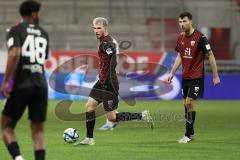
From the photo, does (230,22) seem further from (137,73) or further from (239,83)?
(137,73)

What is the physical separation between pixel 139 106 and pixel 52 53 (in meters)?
5.19

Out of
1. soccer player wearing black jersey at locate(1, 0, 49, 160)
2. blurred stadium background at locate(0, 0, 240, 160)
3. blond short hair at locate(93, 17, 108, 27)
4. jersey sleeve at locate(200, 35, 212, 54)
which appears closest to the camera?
soccer player wearing black jersey at locate(1, 0, 49, 160)

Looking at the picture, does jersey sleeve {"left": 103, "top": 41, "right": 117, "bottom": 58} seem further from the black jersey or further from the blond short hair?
the black jersey

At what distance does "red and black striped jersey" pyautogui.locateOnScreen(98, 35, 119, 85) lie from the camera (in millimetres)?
12250

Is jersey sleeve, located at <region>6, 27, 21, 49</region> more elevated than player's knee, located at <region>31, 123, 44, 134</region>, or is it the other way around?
jersey sleeve, located at <region>6, 27, 21, 49</region>

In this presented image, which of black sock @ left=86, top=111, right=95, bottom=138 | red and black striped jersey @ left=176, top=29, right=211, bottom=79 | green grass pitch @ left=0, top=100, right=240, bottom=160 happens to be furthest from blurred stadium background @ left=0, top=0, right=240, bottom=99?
black sock @ left=86, top=111, right=95, bottom=138

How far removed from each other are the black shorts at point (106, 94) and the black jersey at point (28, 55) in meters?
4.06

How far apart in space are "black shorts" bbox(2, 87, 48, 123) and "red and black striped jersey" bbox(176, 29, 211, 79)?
15.8 ft

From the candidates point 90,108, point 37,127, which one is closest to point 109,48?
point 90,108

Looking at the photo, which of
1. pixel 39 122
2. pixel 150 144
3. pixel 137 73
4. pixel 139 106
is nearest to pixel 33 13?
pixel 39 122

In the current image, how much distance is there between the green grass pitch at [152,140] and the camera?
10633mm

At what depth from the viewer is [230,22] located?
97.8 ft

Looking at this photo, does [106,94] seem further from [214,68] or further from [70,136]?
[214,68]

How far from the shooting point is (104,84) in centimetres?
1259
